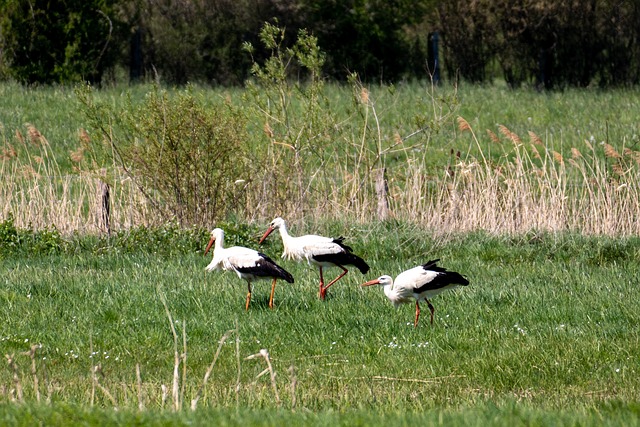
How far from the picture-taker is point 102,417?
203 inches

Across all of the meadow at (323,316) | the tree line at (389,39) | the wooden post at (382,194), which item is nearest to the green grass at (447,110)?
the tree line at (389,39)

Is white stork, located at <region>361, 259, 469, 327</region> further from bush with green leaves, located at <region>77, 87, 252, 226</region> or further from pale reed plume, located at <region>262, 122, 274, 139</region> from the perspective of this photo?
pale reed plume, located at <region>262, 122, 274, 139</region>

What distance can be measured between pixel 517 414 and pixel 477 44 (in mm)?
32005

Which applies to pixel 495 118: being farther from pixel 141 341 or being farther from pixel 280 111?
pixel 141 341

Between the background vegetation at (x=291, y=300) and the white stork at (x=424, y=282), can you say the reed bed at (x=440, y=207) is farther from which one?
the white stork at (x=424, y=282)

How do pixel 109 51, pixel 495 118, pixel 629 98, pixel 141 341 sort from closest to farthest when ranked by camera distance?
pixel 141 341, pixel 495 118, pixel 629 98, pixel 109 51

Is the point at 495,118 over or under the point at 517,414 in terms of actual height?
under

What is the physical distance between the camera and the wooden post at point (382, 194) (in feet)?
50.5

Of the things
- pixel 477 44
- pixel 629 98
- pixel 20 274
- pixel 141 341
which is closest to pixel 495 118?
pixel 629 98

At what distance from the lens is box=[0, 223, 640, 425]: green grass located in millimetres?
6232

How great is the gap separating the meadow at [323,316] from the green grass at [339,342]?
0.03 metres

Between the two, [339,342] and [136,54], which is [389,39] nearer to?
[136,54]

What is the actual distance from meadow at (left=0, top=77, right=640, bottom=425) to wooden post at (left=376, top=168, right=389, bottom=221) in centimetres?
24

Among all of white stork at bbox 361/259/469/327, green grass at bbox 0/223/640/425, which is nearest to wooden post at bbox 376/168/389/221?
green grass at bbox 0/223/640/425
